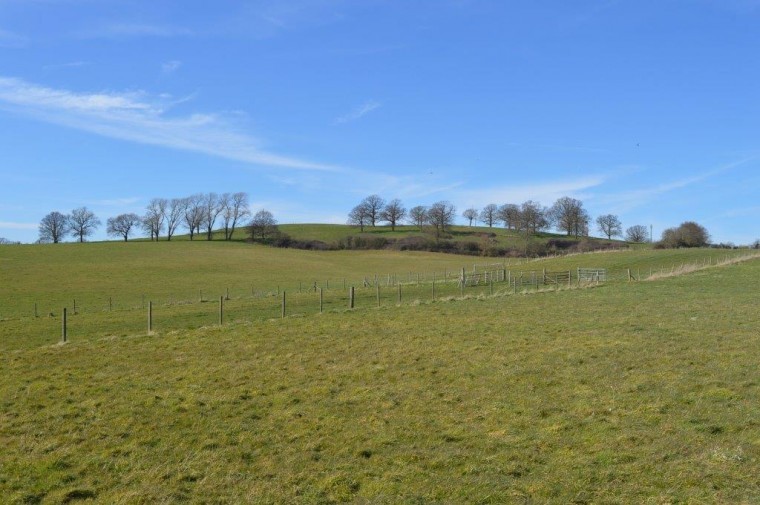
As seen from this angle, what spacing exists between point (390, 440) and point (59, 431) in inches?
228

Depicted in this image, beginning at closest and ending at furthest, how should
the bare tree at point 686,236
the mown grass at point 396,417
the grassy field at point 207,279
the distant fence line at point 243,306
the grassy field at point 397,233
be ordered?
the mown grass at point 396,417 < the distant fence line at point 243,306 < the grassy field at point 207,279 < the bare tree at point 686,236 < the grassy field at point 397,233

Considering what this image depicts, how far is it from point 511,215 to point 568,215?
11.5 meters

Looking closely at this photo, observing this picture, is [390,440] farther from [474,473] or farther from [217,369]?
[217,369]

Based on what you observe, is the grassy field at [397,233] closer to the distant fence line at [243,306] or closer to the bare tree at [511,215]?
the bare tree at [511,215]

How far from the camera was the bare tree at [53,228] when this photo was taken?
123 meters

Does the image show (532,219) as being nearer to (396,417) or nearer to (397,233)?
(397,233)

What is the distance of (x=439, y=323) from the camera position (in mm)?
23641

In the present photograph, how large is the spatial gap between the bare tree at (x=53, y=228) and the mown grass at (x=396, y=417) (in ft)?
380

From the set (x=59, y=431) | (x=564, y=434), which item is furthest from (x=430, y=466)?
(x=59, y=431)

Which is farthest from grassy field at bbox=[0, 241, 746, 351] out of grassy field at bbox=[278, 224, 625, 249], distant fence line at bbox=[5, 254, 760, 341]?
grassy field at bbox=[278, 224, 625, 249]

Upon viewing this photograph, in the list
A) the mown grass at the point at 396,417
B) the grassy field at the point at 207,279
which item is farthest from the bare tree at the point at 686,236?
the mown grass at the point at 396,417

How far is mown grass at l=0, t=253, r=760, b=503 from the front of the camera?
8062 millimetres

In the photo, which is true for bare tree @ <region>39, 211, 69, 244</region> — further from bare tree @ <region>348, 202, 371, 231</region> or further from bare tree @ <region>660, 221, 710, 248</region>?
bare tree @ <region>660, 221, 710, 248</region>

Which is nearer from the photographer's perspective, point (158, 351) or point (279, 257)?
point (158, 351)
